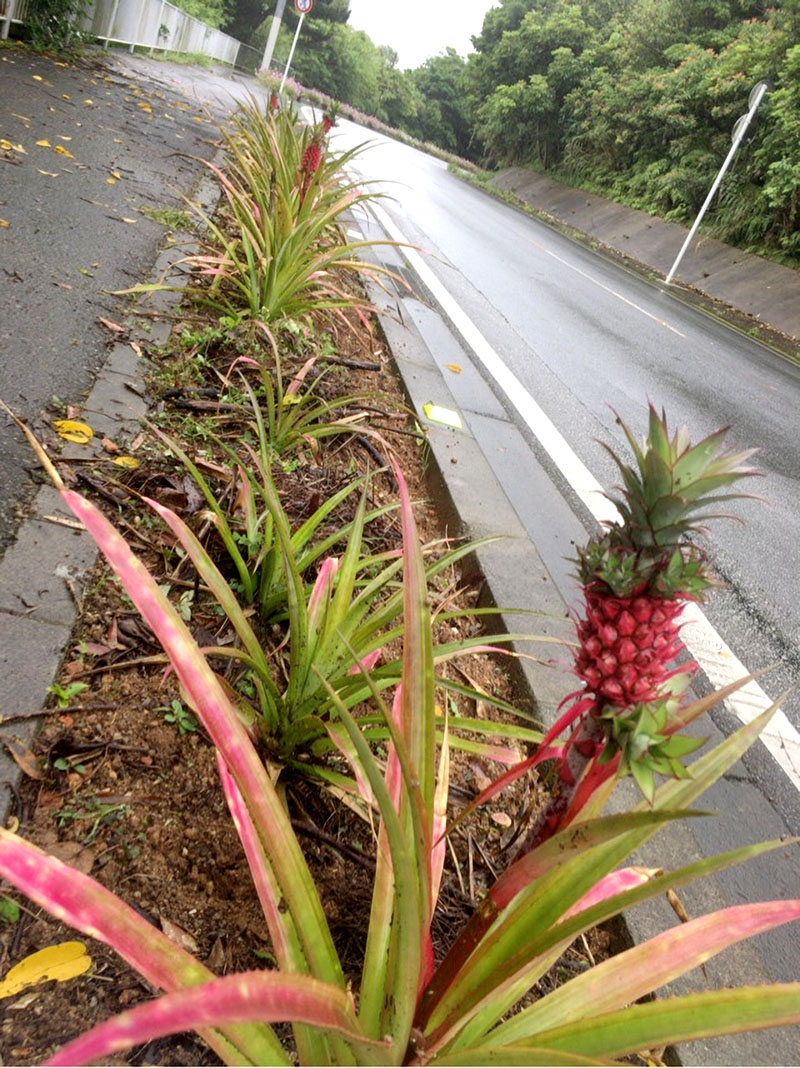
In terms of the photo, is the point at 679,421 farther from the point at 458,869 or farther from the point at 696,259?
the point at 696,259

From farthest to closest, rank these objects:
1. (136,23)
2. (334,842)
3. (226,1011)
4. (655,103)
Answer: (655,103), (136,23), (334,842), (226,1011)

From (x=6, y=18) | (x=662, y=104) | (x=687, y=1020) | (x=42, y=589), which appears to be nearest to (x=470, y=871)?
(x=687, y=1020)

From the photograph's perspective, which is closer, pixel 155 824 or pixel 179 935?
pixel 179 935

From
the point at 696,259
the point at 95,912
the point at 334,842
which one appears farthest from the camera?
the point at 696,259

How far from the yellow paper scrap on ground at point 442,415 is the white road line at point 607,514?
645 millimetres

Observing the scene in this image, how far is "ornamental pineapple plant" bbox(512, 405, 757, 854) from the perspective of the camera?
2.51 feet

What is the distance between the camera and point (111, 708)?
1436 mm

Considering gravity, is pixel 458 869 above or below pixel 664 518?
below

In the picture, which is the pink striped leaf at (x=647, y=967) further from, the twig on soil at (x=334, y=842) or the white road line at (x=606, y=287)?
the white road line at (x=606, y=287)

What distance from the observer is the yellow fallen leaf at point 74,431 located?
2.18 meters

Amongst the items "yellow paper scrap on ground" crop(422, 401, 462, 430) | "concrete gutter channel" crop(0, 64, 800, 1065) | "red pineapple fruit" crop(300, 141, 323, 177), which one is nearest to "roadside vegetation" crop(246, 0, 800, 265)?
"red pineapple fruit" crop(300, 141, 323, 177)

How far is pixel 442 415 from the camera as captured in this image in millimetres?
3512

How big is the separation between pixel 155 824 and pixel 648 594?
94cm

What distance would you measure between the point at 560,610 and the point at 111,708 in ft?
4.61
